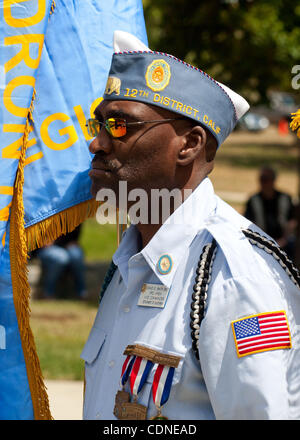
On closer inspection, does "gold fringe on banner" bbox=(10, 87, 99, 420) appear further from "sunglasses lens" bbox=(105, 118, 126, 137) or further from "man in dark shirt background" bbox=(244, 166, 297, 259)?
"man in dark shirt background" bbox=(244, 166, 297, 259)

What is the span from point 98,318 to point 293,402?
2.68 feet

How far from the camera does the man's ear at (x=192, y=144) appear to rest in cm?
223

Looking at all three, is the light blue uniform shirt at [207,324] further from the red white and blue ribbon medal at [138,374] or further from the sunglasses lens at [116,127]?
the sunglasses lens at [116,127]

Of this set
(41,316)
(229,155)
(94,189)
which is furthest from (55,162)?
(229,155)

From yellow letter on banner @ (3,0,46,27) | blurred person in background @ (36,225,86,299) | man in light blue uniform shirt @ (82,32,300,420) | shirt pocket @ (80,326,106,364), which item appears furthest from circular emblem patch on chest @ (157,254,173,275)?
blurred person in background @ (36,225,86,299)

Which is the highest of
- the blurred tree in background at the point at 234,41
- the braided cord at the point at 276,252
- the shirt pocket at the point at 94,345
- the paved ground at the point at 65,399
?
the blurred tree in background at the point at 234,41

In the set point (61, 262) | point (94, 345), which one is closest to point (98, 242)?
point (61, 262)

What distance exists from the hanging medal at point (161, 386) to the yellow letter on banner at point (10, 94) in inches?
42.5

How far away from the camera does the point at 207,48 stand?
718 centimetres

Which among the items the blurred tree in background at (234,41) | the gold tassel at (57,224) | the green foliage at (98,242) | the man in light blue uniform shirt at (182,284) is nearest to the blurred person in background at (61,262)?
the green foliage at (98,242)

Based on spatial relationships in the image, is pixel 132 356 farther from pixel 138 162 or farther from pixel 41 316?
pixel 41 316

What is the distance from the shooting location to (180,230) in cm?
219

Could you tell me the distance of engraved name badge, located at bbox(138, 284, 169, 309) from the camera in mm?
2114

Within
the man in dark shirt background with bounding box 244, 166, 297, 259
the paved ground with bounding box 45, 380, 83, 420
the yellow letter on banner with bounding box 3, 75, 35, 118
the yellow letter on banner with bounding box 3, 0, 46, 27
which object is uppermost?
the yellow letter on banner with bounding box 3, 0, 46, 27
